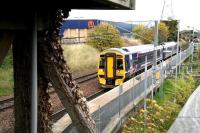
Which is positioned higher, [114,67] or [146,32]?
[146,32]

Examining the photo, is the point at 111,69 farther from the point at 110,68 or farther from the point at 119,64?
the point at 119,64

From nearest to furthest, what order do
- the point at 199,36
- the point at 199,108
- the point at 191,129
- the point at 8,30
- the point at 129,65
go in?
the point at 8,30, the point at 191,129, the point at 199,108, the point at 129,65, the point at 199,36

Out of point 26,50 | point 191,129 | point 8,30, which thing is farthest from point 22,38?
point 191,129

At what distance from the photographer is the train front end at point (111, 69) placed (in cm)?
2784

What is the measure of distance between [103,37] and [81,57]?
719 cm

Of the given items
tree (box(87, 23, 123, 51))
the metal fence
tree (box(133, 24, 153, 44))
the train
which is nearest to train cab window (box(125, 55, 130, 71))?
the train

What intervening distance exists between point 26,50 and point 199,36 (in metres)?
105

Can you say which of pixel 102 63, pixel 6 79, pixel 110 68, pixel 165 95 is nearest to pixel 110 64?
pixel 110 68

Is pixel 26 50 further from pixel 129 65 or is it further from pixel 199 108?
pixel 129 65

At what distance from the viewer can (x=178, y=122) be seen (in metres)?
18.4

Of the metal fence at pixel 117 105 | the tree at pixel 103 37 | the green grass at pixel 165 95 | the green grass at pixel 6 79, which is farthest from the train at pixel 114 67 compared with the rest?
the tree at pixel 103 37

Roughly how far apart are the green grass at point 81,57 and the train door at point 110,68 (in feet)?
23.8

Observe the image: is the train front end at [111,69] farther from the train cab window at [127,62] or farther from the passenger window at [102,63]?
the train cab window at [127,62]

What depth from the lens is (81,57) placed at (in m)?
39.3
